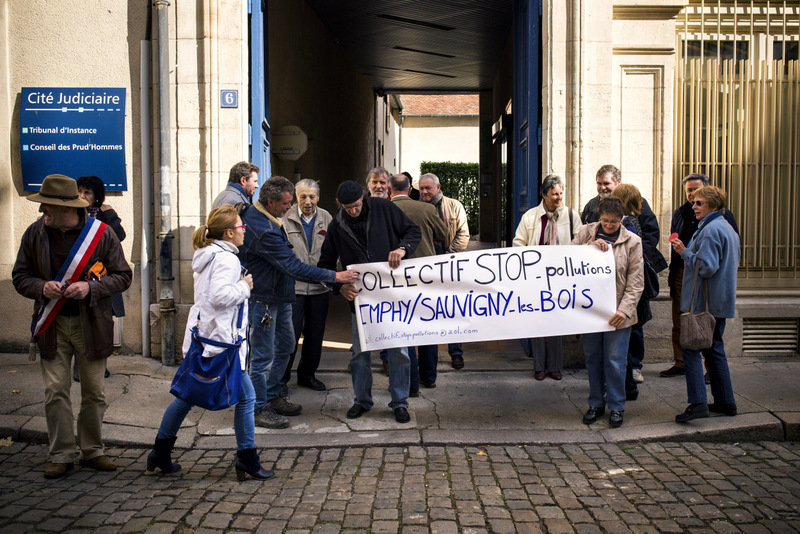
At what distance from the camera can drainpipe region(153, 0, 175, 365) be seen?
698 cm

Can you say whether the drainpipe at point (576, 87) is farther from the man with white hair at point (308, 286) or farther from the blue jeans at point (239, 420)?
the blue jeans at point (239, 420)

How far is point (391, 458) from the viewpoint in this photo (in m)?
4.80

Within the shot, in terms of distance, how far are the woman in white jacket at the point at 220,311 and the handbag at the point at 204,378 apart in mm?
33

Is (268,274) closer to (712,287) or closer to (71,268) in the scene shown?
(71,268)

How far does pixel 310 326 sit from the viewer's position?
6.45m

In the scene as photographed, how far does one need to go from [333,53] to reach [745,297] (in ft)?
31.3

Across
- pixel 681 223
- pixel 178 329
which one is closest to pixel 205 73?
pixel 178 329

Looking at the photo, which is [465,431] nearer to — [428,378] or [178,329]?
[428,378]

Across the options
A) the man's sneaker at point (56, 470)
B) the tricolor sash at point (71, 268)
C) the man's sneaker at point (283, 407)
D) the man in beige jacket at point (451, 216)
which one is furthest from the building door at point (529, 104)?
the man's sneaker at point (56, 470)

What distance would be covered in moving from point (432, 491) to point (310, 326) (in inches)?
102

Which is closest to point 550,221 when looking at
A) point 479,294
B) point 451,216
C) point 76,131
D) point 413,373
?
point 451,216

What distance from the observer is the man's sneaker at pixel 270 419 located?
17.9ft

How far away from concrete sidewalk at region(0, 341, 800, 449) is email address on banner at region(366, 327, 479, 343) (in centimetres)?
64

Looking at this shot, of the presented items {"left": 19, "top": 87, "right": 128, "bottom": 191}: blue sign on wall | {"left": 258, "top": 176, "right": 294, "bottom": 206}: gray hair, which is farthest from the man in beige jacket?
{"left": 19, "top": 87, "right": 128, "bottom": 191}: blue sign on wall
